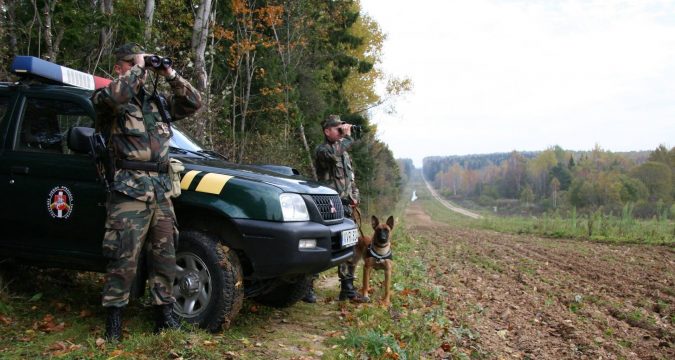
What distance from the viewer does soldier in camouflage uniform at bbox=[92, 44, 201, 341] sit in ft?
12.3

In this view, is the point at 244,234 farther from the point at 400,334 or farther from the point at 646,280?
the point at 646,280

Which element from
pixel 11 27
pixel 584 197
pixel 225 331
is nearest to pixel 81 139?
pixel 225 331

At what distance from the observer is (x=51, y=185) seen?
4.38 metres

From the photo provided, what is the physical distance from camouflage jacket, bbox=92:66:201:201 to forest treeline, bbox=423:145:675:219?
77.1 feet

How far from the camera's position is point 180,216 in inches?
174

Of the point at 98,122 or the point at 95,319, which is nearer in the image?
the point at 98,122

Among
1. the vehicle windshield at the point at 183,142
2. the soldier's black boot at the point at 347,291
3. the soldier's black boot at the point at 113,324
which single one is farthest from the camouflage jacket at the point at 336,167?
the soldier's black boot at the point at 113,324

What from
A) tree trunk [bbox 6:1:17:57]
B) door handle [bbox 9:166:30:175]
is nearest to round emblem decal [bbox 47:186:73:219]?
door handle [bbox 9:166:30:175]

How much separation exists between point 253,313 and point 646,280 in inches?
354

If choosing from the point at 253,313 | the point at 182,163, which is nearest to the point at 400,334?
the point at 253,313

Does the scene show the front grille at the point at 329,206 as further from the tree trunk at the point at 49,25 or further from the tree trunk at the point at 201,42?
the tree trunk at the point at 201,42

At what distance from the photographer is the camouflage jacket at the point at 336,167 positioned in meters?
6.26

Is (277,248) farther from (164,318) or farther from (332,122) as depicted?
(332,122)

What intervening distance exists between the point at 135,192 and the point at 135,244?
382mm
